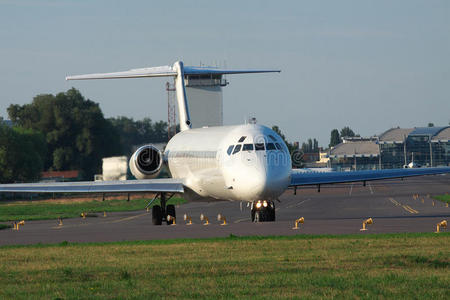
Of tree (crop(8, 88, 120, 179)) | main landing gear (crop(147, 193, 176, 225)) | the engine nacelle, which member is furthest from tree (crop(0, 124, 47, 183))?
main landing gear (crop(147, 193, 176, 225))

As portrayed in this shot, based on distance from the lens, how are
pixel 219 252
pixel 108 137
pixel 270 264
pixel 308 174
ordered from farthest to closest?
pixel 108 137 → pixel 308 174 → pixel 219 252 → pixel 270 264

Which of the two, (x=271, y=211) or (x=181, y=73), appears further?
(x=181, y=73)

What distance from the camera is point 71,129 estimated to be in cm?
9781

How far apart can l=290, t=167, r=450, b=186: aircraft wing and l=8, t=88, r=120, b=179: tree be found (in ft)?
184

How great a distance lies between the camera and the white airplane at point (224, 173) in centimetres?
3112

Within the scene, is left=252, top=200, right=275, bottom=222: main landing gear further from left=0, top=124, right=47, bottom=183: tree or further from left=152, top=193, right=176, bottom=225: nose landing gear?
left=0, top=124, right=47, bottom=183: tree

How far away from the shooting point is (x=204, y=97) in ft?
201

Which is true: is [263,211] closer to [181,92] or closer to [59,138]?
[181,92]

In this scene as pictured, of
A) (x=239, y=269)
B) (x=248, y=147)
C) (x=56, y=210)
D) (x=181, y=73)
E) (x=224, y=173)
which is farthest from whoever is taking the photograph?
(x=56, y=210)

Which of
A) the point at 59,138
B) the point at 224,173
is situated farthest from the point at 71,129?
the point at 224,173

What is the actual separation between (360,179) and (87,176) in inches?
2523

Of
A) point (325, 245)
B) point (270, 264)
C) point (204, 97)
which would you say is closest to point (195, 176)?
point (325, 245)

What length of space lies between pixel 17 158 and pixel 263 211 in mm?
58740

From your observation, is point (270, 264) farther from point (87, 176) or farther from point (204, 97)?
point (87, 176)
